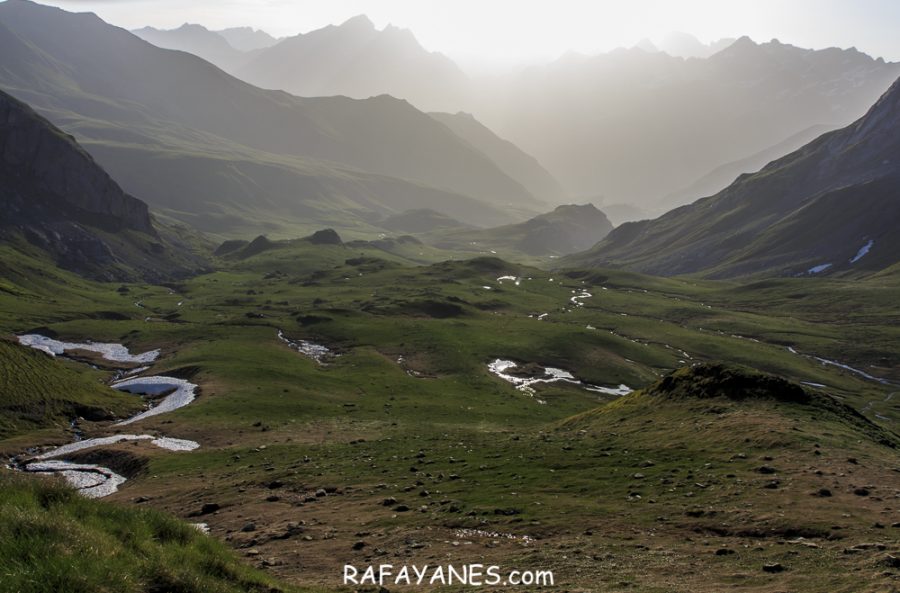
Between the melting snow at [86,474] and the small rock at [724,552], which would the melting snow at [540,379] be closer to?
the melting snow at [86,474]

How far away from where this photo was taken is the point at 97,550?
14.9 m

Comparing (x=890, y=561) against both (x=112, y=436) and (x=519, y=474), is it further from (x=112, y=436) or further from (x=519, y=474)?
(x=112, y=436)

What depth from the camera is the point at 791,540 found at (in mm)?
27406

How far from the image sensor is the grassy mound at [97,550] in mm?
13453

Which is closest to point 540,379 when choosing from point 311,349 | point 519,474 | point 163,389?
point 311,349

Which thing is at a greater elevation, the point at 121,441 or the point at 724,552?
the point at 724,552

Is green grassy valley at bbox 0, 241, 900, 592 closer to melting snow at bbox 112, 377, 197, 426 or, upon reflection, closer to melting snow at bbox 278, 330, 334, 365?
melting snow at bbox 112, 377, 197, 426

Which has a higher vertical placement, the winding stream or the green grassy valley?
the green grassy valley

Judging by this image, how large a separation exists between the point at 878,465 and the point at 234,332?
13345 cm

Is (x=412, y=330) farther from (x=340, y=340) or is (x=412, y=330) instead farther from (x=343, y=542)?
(x=343, y=542)

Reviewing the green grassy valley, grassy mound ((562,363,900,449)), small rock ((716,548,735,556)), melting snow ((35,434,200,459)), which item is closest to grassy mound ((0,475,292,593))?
the green grassy valley

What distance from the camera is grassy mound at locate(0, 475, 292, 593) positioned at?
13.5 meters

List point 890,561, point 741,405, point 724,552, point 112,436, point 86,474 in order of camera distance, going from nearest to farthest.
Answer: point 890,561, point 724,552, point 741,405, point 86,474, point 112,436

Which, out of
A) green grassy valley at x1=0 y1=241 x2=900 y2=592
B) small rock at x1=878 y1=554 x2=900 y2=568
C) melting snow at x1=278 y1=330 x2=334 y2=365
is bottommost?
melting snow at x1=278 y1=330 x2=334 y2=365
